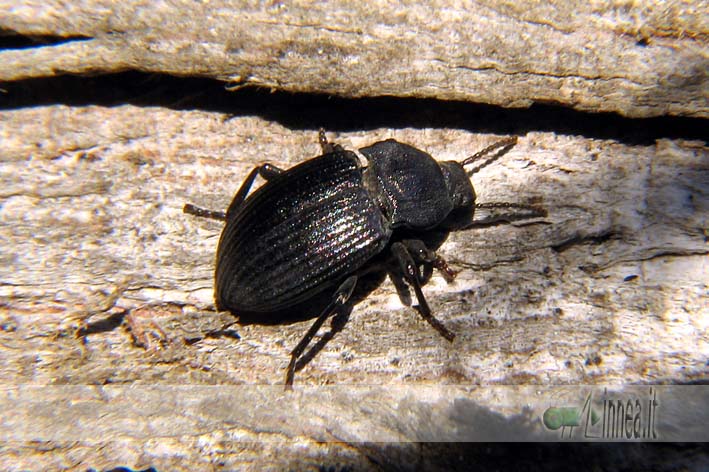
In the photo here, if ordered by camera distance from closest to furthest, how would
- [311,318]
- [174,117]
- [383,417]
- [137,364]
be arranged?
[383,417]
[137,364]
[311,318]
[174,117]

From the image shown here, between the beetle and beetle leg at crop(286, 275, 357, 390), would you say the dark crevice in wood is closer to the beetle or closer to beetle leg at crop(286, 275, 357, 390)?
the beetle

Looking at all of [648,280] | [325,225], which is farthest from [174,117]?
[648,280]

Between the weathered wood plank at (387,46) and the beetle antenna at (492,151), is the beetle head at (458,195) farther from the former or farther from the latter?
the weathered wood plank at (387,46)

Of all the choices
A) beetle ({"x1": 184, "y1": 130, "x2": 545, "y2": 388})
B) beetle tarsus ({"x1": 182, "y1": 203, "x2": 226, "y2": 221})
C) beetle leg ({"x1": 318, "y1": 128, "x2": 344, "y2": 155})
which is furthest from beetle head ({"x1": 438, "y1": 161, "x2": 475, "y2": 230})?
beetle tarsus ({"x1": 182, "y1": 203, "x2": 226, "y2": 221})

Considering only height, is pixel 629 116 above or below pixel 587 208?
above

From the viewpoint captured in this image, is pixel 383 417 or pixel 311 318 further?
pixel 311 318

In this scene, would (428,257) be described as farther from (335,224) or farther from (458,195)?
(335,224)

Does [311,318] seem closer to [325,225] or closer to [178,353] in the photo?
[325,225]

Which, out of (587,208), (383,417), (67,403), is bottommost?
(383,417)
